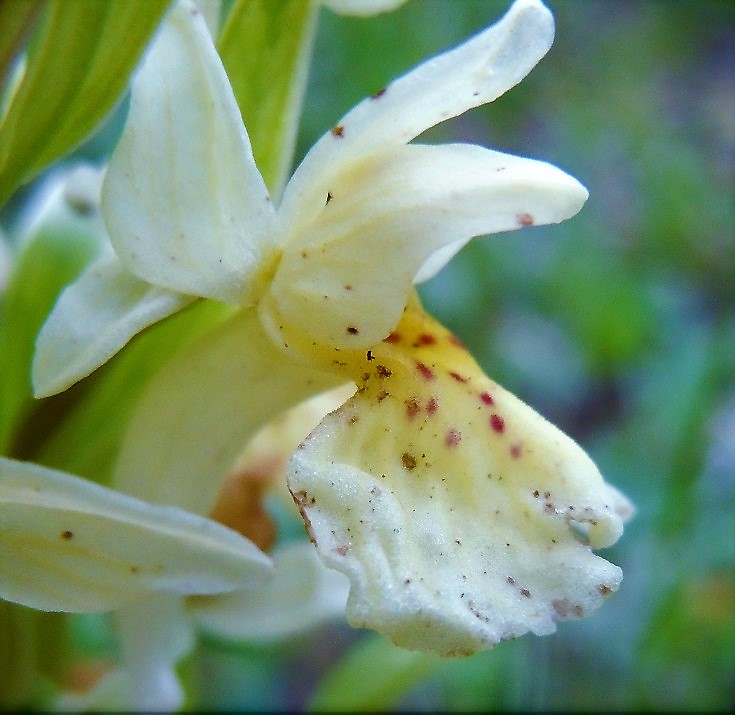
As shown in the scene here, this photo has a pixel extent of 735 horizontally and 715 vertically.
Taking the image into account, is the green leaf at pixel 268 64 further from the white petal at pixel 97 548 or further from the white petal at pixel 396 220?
the white petal at pixel 97 548

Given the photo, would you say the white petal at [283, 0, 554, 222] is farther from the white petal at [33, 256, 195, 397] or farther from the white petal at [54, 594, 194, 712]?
the white petal at [54, 594, 194, 712]

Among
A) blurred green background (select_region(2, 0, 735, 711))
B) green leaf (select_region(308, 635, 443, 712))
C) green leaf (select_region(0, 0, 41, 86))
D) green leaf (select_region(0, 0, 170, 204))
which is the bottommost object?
blurred green background (select_region(2, 0, 735, 711))

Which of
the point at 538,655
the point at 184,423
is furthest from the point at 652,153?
the point at 184,423

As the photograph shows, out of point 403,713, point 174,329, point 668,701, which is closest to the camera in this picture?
point 174,329

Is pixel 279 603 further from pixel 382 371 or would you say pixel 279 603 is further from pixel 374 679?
pixel 382 371

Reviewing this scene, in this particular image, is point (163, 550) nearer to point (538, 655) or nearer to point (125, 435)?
point (125, 435)

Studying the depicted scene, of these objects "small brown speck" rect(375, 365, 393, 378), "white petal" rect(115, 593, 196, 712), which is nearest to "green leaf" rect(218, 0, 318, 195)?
"small brown speck" rect(375, 365, 393, 378)

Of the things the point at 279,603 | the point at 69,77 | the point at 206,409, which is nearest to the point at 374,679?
the point at 279,603
